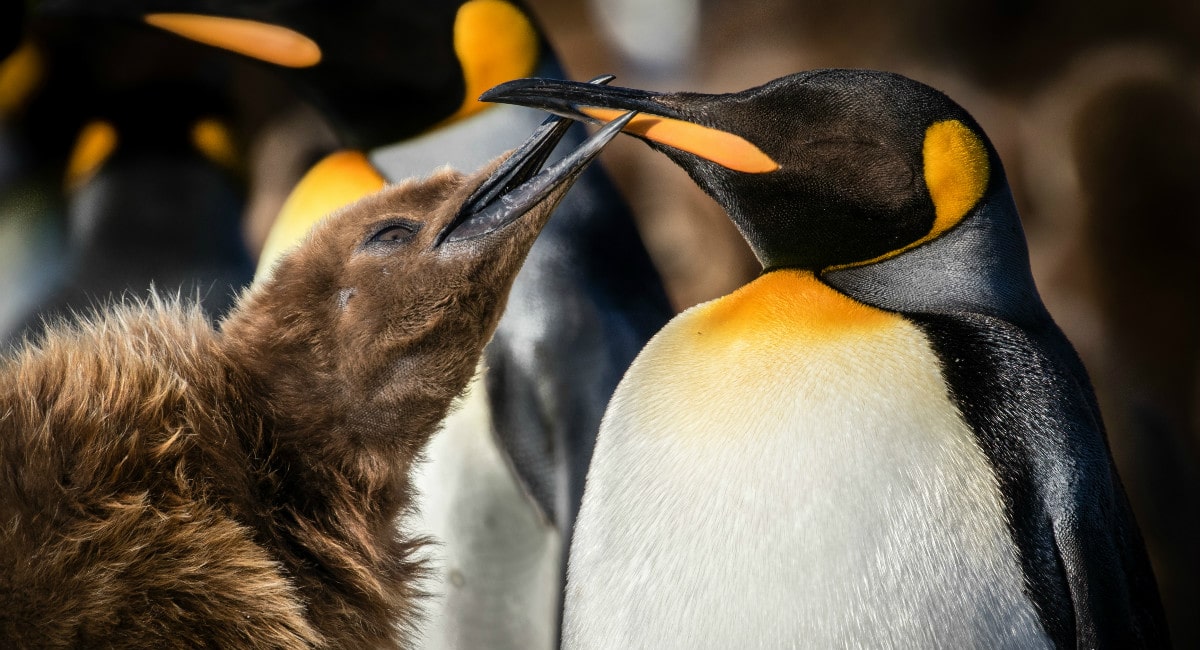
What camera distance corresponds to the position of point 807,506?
2.51 ft

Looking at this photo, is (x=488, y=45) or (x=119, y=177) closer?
(x=488, y=45)

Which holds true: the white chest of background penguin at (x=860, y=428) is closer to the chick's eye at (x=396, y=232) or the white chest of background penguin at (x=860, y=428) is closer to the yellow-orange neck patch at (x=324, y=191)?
the chick's eye at (x=396, y=232)

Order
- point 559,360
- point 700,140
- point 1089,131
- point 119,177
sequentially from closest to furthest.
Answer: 1. point 700,140
2. point 559,360
3. point 119,177
4. point 1089,131

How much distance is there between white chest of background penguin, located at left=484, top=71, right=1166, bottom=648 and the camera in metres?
0.75

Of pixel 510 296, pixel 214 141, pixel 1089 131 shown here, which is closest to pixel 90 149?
pixel 214 141

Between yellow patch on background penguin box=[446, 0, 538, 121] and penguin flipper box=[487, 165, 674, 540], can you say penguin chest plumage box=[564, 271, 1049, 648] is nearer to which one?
penguin flipper box=[487, 165, 674, 540]

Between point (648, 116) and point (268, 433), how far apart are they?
0.35 meters

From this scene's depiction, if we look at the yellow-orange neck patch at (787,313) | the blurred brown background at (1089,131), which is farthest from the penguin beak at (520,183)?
the blurred brown background at (1089,131)

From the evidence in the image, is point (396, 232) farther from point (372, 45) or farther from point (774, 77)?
point (774, 77)

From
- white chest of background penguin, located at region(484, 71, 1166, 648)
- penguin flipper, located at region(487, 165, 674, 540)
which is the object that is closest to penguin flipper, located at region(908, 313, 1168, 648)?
white chest of background penguin, located at region(484, 71, 1166, 648)

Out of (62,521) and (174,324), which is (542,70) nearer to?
(174,324)

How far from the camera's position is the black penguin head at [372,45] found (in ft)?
4.09

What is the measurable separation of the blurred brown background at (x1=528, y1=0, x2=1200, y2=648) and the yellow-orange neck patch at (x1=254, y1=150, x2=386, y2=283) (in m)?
0.92

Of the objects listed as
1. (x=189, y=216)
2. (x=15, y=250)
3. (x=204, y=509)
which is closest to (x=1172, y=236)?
(x=189, y=216)
